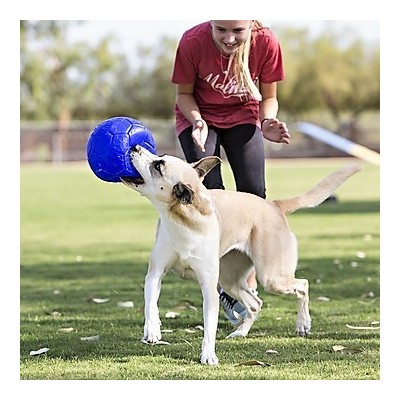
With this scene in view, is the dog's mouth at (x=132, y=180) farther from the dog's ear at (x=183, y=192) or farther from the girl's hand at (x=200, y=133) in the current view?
the girl's hand at (x=200, y=133)

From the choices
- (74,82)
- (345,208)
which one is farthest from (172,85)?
(345,208)

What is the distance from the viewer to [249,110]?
6781mm

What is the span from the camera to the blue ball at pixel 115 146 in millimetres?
5639

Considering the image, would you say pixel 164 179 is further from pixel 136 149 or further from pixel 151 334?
pixel 151 334

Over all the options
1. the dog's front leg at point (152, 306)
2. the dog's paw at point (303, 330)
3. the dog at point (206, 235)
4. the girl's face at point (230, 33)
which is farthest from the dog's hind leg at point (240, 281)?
the girl's face at point (230, 33)

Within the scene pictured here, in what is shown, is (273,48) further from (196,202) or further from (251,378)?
(251,378)

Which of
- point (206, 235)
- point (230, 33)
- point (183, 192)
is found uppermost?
point (230, 33)

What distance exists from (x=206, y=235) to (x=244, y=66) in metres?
1.41

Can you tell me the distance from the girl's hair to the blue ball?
89cm

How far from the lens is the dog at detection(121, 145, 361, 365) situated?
215 inches

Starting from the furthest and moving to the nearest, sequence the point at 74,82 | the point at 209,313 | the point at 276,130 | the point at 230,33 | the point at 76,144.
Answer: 1. the point at 74,82
2. the point at 76,144
3. the point at 276,130
4. the point at 230,33
5. the point at 209,313

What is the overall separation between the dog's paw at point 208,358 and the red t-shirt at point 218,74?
1.87 m

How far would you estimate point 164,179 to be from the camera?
17.9ft
